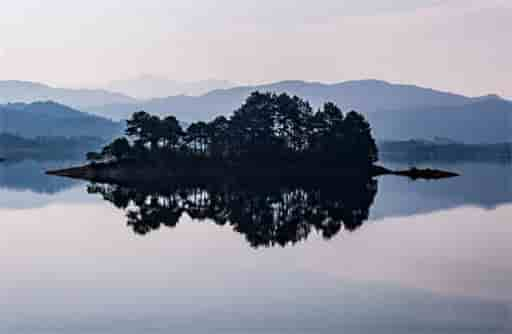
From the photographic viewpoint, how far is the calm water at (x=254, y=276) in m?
18.0

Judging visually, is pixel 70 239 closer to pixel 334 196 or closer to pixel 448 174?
pixel 334 196

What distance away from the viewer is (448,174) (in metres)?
94.4

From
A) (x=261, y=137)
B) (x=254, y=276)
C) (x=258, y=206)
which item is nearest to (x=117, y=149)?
(x=261, y=137)

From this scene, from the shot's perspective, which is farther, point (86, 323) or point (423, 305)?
point (423, 305)

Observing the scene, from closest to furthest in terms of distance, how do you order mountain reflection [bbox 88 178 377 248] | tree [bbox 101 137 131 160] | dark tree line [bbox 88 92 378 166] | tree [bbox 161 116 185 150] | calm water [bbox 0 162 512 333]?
calm water [bbox 0 162 512 333]
mountain reflection [bbox 88 178 377 248]
tree [bbox 101 137 131 160]
dark tree line [bbox 88 92 378 166]
tree [bbox 161 116 185 150]

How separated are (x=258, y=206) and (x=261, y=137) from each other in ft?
133

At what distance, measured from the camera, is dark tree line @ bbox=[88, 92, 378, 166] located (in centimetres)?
8388

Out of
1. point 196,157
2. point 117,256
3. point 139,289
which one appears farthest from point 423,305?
point 196,157

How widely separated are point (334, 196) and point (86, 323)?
1543 inches

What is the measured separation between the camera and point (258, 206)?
1865 inches

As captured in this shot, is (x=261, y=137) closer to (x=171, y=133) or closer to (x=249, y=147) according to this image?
(x=249, y=147)

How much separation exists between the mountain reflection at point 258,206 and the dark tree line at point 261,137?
42.1ft

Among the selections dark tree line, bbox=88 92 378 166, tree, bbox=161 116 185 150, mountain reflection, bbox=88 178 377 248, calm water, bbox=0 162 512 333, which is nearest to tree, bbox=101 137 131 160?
dark tree line, bbox=88 92 378 166

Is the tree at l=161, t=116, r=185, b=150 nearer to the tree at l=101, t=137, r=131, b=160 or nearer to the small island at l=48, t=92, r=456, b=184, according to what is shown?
the small island at l=48, t=92, r=456, b=184
